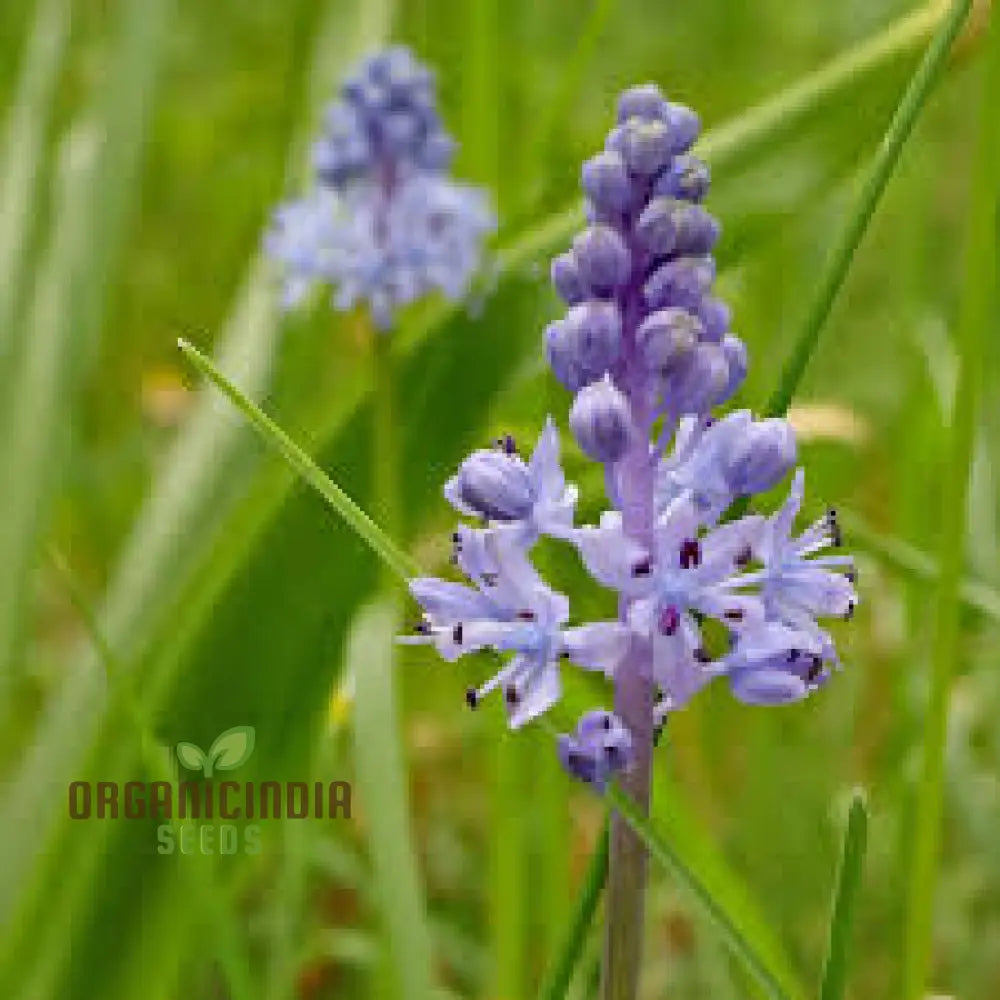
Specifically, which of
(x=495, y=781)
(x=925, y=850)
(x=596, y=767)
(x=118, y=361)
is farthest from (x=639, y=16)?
(x=596, y=767)

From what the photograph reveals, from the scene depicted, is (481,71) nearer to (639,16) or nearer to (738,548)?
(738,548)

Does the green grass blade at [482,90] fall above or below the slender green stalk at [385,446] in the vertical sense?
above

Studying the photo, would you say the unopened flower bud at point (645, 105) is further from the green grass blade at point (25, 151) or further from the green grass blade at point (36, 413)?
the green grass blade at point (25, 151)

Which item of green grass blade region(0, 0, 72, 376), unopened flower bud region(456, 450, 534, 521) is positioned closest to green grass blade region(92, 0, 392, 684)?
green grass blade region(0, 0, 72, 376)

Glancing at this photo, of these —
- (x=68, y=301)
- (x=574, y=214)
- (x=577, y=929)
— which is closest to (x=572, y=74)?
(x=574, y=214)

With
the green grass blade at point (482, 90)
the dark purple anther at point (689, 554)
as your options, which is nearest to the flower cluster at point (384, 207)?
the green grass blade at point (482, 90)

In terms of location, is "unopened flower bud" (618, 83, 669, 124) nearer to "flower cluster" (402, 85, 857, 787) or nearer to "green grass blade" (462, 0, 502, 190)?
"flower cluster" (402, 85, 857, 787)

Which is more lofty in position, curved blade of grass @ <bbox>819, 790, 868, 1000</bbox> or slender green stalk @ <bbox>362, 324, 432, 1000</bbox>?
slender green stalk @ <bbox>362, 324, 432, 1000</bbox>

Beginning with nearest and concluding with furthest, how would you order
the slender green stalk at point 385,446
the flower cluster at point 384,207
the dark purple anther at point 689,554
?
the dark purple anther at point 689,554
the slender green stalk at point 385,446
the flower cluster at point 384,207
